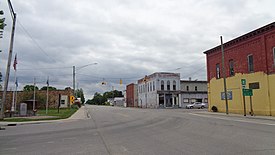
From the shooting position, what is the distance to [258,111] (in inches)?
1162

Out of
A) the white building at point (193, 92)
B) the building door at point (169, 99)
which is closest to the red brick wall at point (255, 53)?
the white building at point (193, 92)

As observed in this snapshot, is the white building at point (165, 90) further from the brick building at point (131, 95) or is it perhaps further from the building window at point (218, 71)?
the building window at point (218, 71)

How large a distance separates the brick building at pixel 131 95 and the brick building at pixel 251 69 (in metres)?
54.5

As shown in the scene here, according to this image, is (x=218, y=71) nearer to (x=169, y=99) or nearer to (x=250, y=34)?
(x=250, y=34)

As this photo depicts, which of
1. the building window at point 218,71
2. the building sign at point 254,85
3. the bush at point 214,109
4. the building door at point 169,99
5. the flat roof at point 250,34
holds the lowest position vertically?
the bush at point 214,109

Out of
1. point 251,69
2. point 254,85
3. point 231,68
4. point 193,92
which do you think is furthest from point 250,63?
point 193,92

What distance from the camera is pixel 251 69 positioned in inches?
1219

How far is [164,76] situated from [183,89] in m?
7.67

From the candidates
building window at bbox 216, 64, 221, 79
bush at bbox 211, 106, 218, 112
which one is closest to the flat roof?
building window at bbox 216, 64, 221, 79

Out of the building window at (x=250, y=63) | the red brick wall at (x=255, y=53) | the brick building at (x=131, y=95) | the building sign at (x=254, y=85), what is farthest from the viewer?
the brick building at (x=131, y=95)

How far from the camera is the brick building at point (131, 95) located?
3624 inches

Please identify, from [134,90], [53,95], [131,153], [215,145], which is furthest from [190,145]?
[134,90]

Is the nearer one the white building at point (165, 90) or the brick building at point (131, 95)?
the white building at point (165, 90)

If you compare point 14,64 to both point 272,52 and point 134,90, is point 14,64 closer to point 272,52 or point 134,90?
point 272,52
